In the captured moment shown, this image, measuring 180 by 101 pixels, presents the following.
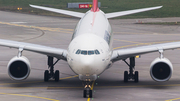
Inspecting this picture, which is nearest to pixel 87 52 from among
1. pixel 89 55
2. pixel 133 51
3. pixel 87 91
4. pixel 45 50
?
pixel 89 55

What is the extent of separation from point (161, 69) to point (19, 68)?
8469 mm

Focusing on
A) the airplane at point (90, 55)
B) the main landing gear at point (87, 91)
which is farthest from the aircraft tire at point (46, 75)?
the main landing gear at point (87, 91)

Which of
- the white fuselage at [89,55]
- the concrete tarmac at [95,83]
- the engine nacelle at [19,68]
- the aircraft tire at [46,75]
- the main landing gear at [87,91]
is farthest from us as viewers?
the aircraft tire at [46,75]

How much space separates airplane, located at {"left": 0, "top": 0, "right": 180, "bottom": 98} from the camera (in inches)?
791

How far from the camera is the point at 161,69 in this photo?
2342cm

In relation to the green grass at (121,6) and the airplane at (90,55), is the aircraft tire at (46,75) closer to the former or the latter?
the airplane at (90,55)

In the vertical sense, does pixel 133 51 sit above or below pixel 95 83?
above

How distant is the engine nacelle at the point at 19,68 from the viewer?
2344 cm

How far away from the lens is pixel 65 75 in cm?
2812

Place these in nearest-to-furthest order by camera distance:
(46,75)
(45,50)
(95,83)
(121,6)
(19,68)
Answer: (19,68), (45,50), (95,83), (46,75), (121,6)

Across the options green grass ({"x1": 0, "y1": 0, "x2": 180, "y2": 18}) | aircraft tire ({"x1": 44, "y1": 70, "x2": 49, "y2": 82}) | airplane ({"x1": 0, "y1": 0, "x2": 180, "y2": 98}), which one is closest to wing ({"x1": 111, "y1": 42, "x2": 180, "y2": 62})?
airplane ({"x1": 0, "y1": 0, "x2": 180, "y2": 98})

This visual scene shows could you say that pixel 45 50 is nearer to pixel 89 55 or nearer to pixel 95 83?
pixel 95 83

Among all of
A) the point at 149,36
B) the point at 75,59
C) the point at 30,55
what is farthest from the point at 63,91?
the point at 149,36

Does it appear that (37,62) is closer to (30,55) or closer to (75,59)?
(30,55)
